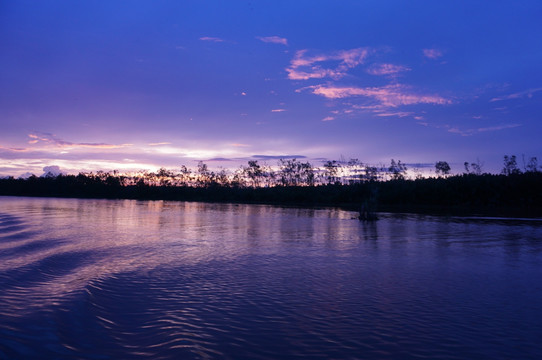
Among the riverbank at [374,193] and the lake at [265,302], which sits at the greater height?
the riverbank at [374,193]

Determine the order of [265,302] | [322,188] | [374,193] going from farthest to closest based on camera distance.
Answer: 1. [322,188]
2. [374,193]
3. [265,302]

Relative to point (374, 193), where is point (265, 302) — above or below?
below

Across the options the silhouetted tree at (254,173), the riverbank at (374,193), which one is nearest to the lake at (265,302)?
the riverbank at (374,193)

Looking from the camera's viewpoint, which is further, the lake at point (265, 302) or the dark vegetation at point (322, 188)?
the dark vegetation at point (322, 188)

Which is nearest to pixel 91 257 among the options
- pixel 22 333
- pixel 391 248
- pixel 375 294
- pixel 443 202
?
pixel 22 333

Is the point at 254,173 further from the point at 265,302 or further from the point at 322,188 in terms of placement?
the point at 265,302

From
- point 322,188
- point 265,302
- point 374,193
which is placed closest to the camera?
point 265,302

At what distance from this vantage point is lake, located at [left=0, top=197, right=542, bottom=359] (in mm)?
5199

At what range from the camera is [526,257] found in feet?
40.3

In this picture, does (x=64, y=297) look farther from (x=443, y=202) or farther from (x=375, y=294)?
(x=443, y=202)

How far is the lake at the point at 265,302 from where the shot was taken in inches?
205

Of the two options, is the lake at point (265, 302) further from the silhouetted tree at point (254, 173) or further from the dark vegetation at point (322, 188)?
the silhouetted tree at point (254, 173)

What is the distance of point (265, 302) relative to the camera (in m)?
7.17

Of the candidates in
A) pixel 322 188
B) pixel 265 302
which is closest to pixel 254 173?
pixel 322 188
